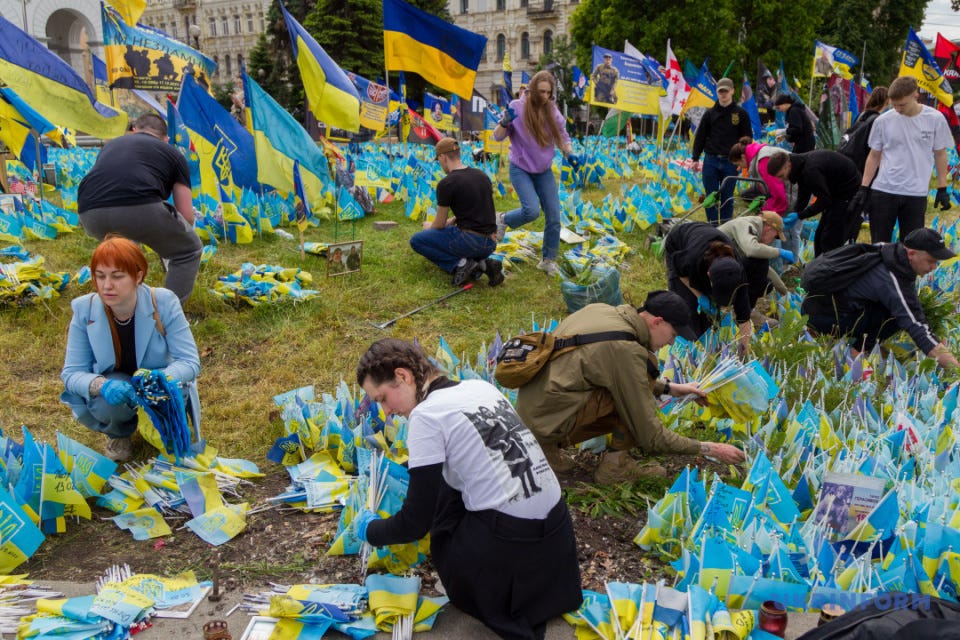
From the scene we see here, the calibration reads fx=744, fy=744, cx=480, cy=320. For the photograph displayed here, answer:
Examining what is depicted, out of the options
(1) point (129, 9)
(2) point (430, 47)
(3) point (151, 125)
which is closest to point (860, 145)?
(2) point (430, 47)

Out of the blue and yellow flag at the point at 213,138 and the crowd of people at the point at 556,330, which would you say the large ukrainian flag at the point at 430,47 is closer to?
the crowd of people at the point at 556,330

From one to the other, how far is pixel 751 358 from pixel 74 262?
588 cm

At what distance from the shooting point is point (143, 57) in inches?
311

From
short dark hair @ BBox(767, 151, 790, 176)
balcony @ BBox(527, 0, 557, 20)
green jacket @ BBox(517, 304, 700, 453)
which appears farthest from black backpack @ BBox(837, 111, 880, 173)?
balcony @ BBox(527, 0, 557, 20)

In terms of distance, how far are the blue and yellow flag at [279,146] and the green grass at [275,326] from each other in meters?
0.88

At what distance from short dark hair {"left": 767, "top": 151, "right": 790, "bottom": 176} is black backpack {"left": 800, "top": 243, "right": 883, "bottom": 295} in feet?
3.95

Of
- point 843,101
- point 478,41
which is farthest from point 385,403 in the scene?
point 843,101

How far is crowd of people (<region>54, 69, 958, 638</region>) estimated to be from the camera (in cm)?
224

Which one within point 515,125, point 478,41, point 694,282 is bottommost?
point 694,282

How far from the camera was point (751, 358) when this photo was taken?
13.7 ft

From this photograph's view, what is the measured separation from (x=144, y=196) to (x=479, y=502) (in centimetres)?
347

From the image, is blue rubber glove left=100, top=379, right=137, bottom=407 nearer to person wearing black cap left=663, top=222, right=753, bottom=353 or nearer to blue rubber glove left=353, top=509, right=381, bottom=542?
blue rubber glove left=353, top=509, right=381, bottom=542

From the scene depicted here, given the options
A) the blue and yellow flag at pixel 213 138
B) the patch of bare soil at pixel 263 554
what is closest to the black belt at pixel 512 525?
the patch of bare soil at pixel 263 554

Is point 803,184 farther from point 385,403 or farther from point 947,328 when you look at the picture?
point 385,403
